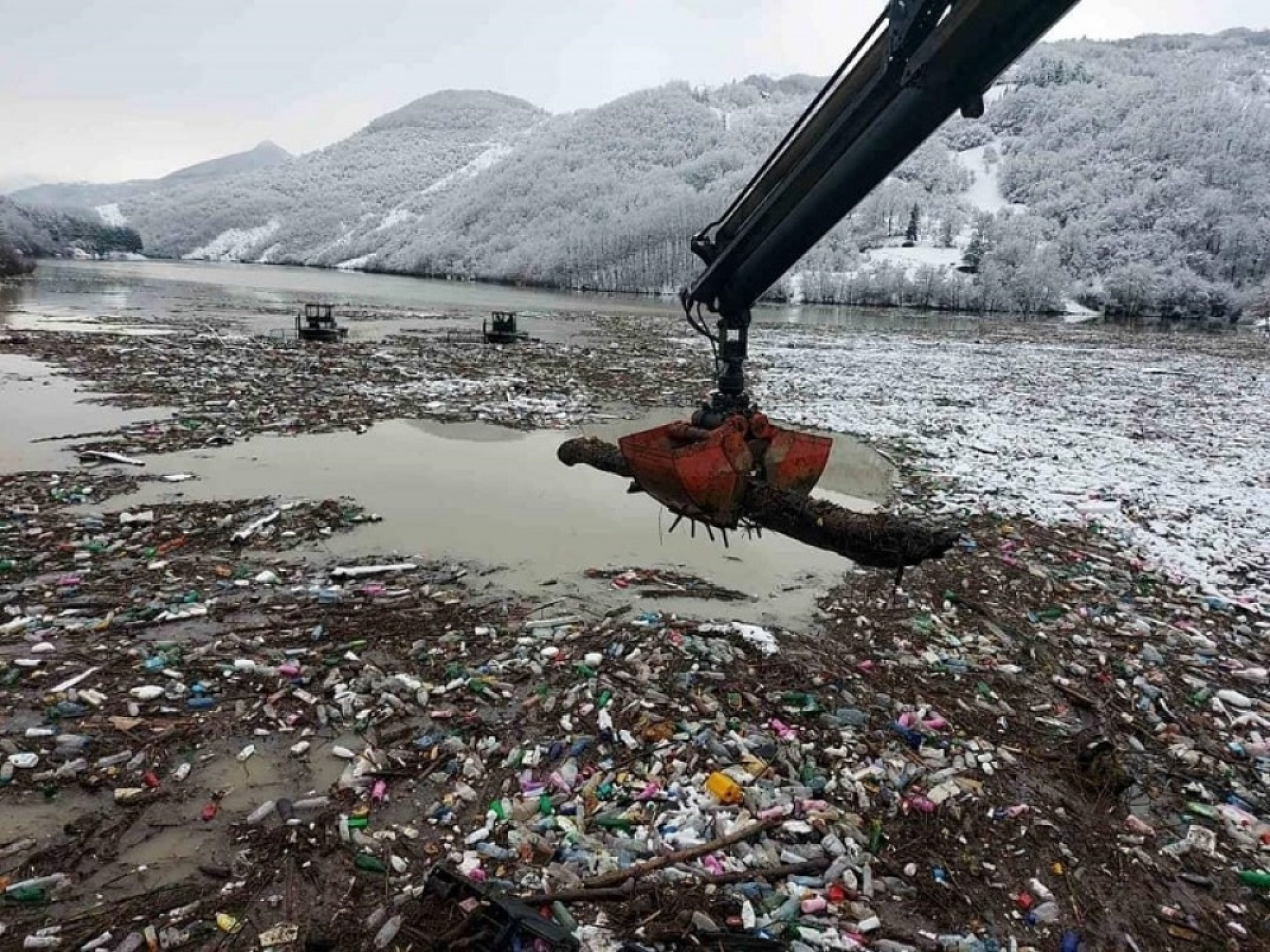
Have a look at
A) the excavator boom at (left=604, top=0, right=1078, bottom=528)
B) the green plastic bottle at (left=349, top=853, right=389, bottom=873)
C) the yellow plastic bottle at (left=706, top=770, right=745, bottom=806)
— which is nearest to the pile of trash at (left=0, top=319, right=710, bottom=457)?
the excavator boom at (left=604, top=0, right=1078, bottom=528)

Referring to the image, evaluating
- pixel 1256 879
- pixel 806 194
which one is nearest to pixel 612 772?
pixel 1256 879

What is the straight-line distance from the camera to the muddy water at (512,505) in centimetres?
701

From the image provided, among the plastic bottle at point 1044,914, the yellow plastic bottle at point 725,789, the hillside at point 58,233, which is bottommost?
the plastic bottle at point 1044,914

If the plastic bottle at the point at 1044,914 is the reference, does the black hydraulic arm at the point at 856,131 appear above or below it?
above

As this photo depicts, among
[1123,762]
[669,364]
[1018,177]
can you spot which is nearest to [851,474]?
[1123,762]

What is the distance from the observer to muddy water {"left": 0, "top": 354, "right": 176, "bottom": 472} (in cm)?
991

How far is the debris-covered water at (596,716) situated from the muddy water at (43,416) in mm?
197

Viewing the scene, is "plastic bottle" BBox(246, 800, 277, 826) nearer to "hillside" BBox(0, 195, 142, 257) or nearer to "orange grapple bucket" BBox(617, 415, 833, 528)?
"orange grapple bucket" BBox(617, 415, 833, 528)

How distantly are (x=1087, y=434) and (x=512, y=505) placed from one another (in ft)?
40.5

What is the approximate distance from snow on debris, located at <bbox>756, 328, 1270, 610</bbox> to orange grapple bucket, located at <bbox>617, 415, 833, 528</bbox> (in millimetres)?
5222

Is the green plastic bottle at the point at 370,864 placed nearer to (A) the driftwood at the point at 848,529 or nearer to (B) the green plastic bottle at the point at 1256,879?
(A) the driftwood at the point at 848,529

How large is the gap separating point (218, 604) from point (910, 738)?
17.8ft

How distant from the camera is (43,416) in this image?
40.7 ft

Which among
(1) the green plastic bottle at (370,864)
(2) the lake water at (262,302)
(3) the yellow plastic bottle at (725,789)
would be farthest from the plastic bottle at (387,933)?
(2) the lake water at (262,302)
